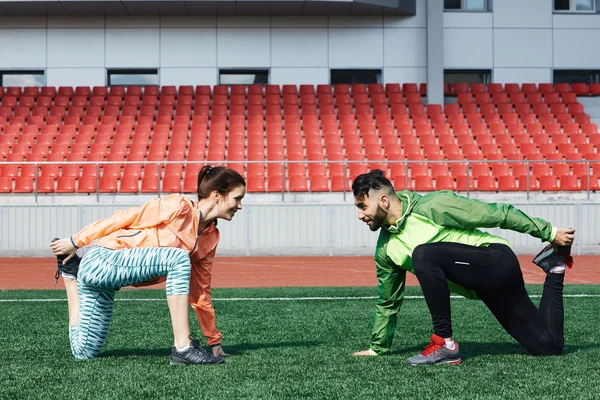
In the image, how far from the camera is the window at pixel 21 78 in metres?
23.4

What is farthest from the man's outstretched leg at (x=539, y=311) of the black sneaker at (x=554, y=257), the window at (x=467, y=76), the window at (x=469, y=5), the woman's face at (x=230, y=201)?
the window at (x=469, y=5)

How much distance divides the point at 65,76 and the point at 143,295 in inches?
615

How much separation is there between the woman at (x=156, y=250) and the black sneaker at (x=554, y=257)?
180 centimetres

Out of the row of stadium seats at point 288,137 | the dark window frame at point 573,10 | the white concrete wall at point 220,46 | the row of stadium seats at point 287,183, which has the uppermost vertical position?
the dark window frame at point 573,10

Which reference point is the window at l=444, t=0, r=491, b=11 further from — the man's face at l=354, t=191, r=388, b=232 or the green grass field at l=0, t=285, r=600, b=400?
the man's face at l=354, t=191, r=388, b=232

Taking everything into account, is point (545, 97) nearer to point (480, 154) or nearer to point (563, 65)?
point (563, 65)

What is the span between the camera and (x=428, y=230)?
448cm

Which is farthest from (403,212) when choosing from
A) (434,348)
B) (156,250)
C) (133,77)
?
(133,77)

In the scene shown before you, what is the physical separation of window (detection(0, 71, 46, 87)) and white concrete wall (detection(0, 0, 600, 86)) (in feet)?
1.00

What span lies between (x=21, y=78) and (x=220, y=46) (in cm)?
597

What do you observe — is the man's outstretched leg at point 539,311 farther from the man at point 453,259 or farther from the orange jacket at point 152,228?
the orange jacket at point 152,228

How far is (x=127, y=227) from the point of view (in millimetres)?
4441

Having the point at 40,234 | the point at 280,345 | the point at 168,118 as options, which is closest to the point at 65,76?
the point at 168,118

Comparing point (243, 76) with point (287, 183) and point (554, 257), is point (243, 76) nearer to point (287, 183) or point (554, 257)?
point (287, 183)
